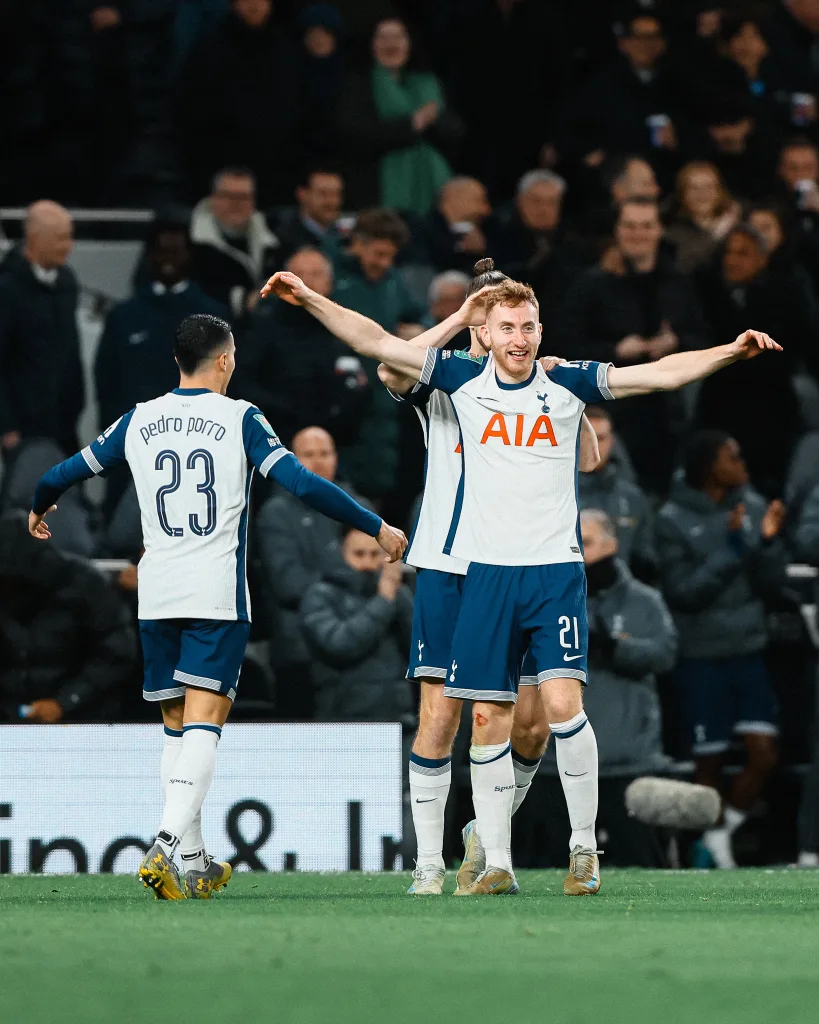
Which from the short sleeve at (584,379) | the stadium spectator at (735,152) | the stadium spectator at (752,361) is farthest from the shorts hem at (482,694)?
the stadium spectator at (735,152)

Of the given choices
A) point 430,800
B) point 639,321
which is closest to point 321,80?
point 639,321

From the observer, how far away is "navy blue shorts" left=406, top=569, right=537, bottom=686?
7613mm

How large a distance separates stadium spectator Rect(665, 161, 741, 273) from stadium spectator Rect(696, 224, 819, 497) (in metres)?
0.25

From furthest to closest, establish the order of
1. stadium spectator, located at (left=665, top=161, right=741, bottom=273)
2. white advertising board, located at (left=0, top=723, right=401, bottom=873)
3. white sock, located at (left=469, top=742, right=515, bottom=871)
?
stadium spectator, located at (left=665, top=161, right=741, bottom=273) < white advertising board, located at (left=0, top=723, right=401, bottom=873) < white sock, located at (left=469, top=742, right=515, bottom=871)

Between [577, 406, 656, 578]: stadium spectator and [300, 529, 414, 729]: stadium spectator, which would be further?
[577, 406, 656, 578]: stadium spectator

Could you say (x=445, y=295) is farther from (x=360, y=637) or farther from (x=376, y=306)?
(x=360, y=637)

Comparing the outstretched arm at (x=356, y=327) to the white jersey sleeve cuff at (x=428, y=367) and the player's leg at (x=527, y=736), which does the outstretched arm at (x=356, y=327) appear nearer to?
the white jersey sleeve cuff at (x=428, y=367)

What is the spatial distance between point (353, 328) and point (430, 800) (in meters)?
1.85

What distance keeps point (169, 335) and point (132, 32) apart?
3241mm

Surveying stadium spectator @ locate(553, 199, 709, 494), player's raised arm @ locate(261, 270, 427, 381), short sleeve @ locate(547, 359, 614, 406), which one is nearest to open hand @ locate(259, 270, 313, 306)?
player's raised arm @ locate(261, 270, 427, 381)

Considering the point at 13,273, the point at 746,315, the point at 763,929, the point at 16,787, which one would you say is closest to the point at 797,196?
the point at 746,315

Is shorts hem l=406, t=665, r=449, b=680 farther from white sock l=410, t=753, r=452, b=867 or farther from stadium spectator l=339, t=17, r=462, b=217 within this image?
stadium spectator l=339, t=17, r=462, b=217

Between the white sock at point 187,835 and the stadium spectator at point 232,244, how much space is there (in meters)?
5.49

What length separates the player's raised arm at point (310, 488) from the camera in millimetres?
7055
